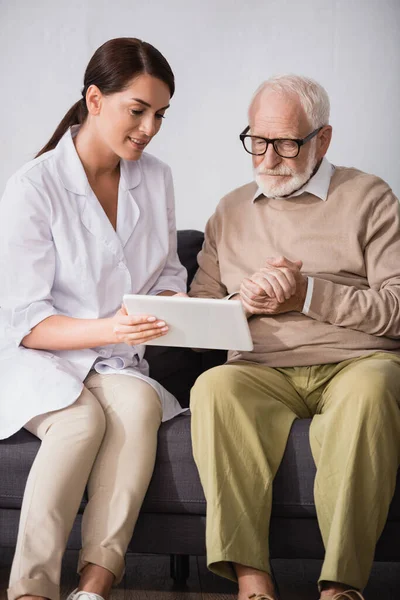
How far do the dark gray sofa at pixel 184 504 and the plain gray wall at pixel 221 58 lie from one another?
54.8 inches

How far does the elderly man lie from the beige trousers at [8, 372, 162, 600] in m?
0.14

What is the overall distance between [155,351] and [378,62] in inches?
52.4

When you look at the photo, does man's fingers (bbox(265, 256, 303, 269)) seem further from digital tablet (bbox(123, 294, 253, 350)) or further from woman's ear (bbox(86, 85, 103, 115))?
woman's ear (bbox(86, 85, 103, 115))

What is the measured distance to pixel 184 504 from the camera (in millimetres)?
1966

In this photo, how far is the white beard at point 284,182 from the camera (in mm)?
2297

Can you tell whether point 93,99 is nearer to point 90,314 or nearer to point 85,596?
point 90,314

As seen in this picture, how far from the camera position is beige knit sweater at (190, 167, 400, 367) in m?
2.16

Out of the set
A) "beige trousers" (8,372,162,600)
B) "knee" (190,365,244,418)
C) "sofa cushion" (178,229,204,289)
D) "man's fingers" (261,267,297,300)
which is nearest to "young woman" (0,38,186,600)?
"beige trousers" (8,372,162,600)

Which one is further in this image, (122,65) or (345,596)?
(122,65)

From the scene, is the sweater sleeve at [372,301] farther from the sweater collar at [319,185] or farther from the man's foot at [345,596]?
the man's foot at [345,596]

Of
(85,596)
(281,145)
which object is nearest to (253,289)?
(281,145)

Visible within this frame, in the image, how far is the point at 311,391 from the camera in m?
2.18

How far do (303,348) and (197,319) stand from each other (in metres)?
0.43

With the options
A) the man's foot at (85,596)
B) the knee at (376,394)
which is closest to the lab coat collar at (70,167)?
the knee at (376,394)
